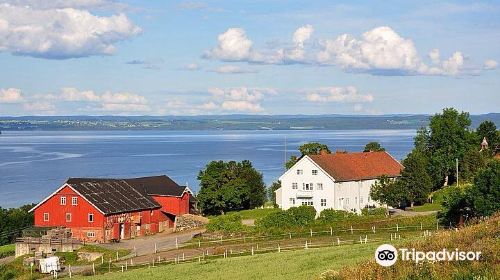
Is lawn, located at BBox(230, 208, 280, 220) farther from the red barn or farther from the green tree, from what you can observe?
the green tree

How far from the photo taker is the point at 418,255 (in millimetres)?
20906

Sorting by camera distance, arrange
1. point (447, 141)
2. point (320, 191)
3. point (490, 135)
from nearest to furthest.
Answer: point (320, 191) → point (447, 141) → point (490, 135)

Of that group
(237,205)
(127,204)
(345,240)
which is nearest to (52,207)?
(127,204)

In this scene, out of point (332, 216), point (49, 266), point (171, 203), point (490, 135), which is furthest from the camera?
point (490, 135)

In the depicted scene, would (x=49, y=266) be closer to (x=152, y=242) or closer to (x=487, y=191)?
(x=152, y=242)

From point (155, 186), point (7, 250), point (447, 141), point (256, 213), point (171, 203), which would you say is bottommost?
point (7, 250)

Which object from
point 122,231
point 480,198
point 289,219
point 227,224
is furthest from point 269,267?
point 122,231

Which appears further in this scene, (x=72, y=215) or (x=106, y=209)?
(x=72, y=215)

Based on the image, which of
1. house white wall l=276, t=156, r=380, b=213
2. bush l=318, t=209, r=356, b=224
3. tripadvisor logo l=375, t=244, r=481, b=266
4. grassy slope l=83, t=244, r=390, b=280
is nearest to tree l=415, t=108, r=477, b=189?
house white wall l=276, t=156, r=380, b=213

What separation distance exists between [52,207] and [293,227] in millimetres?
23864

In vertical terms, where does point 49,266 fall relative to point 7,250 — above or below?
above

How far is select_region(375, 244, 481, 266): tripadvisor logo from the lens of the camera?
19.4m

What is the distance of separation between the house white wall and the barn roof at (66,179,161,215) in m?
13.4

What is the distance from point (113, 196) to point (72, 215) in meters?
4.54
